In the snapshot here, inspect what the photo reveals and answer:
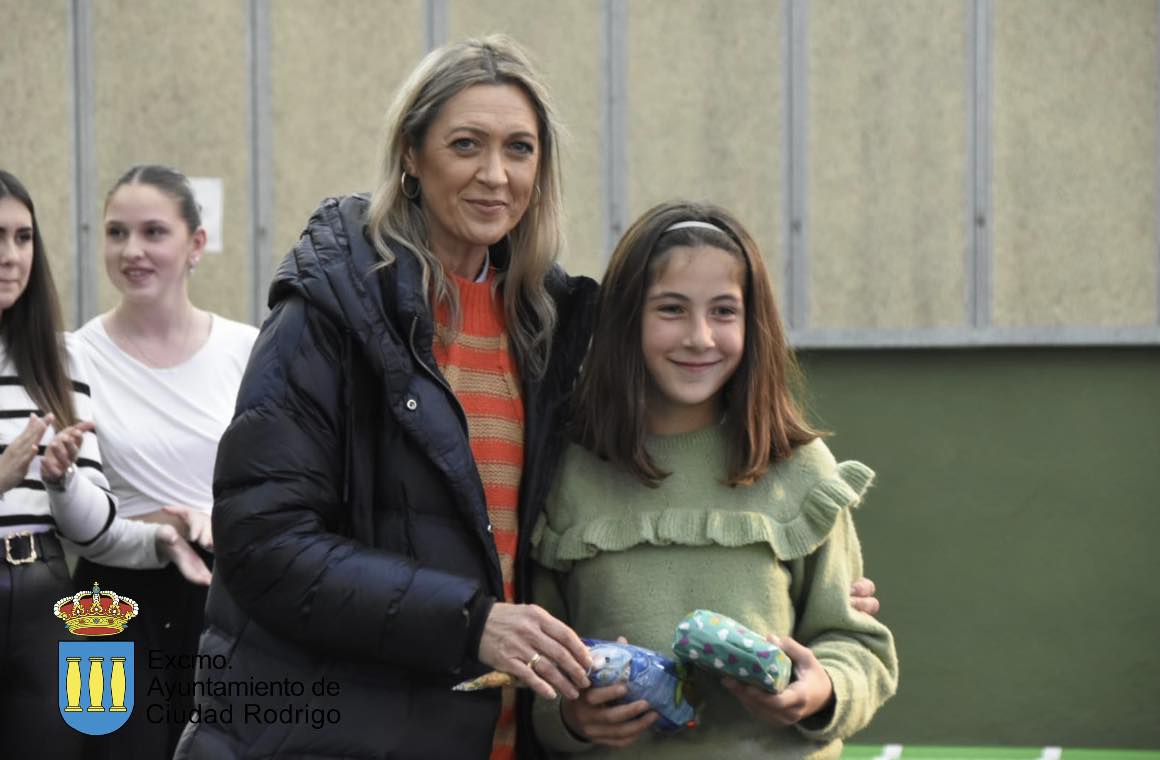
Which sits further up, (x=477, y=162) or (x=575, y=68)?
(x=575, y=68)

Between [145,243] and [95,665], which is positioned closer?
[95,665]

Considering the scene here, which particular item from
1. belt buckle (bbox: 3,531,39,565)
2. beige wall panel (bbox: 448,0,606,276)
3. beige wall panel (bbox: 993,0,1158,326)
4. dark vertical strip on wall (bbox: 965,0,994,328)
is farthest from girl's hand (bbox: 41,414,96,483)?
beige wall panel (bbox: 993,0,1158,326)

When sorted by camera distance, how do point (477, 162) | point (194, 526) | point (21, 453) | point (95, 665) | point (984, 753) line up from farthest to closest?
point (984, 753)
point (194, 526)
point (95, 665)
point (21, 453)
point (477, 162)

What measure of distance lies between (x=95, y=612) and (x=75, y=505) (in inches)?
11.9

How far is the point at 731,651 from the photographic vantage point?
248 cm

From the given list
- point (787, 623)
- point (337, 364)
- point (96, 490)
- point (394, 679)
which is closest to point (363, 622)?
point (394, 679)

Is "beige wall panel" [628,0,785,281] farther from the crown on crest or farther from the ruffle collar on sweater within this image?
the ruffle collar on sweater

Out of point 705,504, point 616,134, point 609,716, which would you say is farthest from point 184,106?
point 609,716

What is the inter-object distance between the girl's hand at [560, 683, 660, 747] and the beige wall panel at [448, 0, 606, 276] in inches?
182


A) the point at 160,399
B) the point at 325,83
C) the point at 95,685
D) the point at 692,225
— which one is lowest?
the point at 95,685

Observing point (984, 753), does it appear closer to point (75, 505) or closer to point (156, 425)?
point (156, 425)

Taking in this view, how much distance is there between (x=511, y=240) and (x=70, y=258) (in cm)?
475

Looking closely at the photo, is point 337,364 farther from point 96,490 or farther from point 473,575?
point 96,490

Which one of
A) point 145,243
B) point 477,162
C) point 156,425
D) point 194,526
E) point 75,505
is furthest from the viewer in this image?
point 145,243
